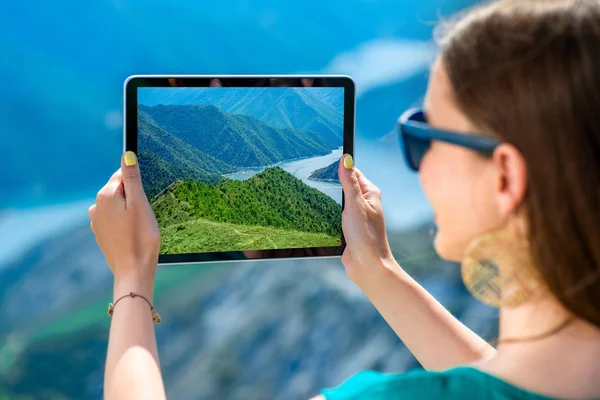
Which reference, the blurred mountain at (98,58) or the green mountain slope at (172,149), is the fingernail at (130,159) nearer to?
the green mountain slope at (172,149)

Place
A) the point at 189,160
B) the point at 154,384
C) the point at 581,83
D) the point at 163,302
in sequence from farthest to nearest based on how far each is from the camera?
1. the point at 163,302
2. the point at 189,160
3. the point at 154,384
4. the point at 581,83

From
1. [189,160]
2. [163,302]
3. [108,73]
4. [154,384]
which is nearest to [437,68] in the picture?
[154,384]

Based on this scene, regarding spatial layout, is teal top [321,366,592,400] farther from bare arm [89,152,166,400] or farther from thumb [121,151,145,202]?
thumb [121,151,145,202]

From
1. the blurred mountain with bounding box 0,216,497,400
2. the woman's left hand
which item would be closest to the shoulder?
the woman's left hand

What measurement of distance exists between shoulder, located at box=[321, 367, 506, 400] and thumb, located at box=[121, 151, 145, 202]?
0.58 meters

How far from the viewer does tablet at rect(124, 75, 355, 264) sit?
4.28ft

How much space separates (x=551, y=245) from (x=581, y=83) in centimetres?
17

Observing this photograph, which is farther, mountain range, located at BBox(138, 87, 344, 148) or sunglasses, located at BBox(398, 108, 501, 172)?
mountain range, located at BBox(138, 87, 344, 148)

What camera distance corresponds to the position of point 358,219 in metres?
1.36

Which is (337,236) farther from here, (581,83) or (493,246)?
(581,83)

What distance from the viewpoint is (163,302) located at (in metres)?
1.98

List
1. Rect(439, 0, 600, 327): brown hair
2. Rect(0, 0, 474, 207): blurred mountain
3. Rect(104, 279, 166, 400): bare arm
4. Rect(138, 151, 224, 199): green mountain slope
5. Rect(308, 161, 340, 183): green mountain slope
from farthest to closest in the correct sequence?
Rect(0, 0, 474, 207): blurred mountain, Rect(308, 161, 340, 183): green mountain slope, Rect(138, 151, 224, 199): green mountain slope, Rect(104, 279, 166, 400): bare arm, Rect(439, 0, 600, 327): brown hair

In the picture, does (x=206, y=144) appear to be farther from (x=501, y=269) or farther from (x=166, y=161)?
(x=501, y=269)

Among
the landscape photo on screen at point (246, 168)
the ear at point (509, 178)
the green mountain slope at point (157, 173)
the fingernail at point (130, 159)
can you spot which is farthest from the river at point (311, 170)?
the ear at point (509, 178)
